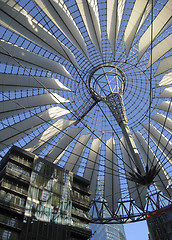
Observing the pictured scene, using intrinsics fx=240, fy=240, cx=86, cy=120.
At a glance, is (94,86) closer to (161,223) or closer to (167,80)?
(167,80)

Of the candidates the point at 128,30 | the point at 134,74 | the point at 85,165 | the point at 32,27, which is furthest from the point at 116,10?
the point at 85,165

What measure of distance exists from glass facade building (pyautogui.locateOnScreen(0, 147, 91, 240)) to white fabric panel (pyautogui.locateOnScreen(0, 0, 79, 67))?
12.3 meters

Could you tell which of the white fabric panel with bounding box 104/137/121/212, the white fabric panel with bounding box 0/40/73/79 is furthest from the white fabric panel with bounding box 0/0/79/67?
the white fabric panel with bounding box 104/137/121/212

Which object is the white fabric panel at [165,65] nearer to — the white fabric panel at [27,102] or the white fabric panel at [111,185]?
the white fabric panel at [27,102]

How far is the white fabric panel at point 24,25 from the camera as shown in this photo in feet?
59.6

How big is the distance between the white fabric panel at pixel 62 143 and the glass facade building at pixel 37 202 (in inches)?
78.4

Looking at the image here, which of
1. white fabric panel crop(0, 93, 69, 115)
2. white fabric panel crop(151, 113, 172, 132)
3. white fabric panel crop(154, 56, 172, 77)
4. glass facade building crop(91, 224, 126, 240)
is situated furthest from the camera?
glass facade building crop(91, 224, 126, 240)

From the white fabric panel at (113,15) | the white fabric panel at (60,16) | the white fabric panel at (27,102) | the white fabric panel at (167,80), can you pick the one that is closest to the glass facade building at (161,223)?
the white fabric panel at (167,80)

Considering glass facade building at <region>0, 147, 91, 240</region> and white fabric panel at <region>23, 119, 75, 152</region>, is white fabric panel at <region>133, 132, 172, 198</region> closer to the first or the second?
glass facade building at <region>0, 147, 91, 240</region>

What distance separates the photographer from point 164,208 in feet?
107

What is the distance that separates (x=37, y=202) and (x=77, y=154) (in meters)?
9.13

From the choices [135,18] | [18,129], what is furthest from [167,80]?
[18,129]

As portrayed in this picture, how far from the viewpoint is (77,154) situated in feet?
104

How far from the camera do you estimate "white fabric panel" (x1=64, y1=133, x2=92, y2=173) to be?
Answer: 31828 mm
